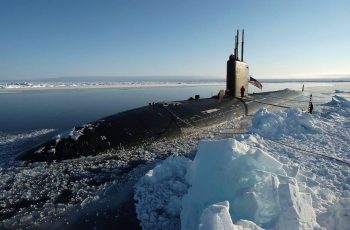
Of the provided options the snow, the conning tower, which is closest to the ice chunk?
the snow

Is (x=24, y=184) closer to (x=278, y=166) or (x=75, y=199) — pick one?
(x=75, y=199)

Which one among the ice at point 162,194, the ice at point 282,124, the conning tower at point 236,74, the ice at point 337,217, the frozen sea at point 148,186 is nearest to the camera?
the ice at point 337,217

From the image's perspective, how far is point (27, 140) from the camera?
37.1 feet

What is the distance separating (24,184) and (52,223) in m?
1.96

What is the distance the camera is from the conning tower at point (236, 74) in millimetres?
17594

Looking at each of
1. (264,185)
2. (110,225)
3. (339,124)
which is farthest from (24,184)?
(339,124)

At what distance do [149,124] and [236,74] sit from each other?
7.99 m

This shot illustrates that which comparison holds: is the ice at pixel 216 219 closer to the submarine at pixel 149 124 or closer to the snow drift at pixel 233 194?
the snow drift at pixel 233 194

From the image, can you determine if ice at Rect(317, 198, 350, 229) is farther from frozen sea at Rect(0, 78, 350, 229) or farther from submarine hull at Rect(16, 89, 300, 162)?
submarine hull at Rect(16, 89, 300, 162)

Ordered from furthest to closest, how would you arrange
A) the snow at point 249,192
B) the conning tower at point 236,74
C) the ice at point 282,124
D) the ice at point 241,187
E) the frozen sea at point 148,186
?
the conning tower at point 236,74 < the ice at point 282,124 < the frozen sea at point 148,186 < the ice at point 241,187 < the snow at point 249,192

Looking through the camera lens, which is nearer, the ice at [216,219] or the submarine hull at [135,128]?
the ice at [216,219]

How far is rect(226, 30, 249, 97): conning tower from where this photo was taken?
693 inches

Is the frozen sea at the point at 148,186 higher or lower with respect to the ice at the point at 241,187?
lower

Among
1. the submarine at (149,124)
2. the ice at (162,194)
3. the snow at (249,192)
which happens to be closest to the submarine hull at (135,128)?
the submarine at (149,124)
